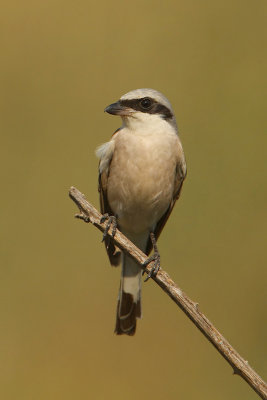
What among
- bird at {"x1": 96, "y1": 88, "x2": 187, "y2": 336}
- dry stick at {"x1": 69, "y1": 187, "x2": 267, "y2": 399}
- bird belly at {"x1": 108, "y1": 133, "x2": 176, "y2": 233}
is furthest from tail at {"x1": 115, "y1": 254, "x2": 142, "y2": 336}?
dry stick at {"x1": 69, "y1": 187, "x2": 267, "y2": 399}

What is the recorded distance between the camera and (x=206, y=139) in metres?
4.96

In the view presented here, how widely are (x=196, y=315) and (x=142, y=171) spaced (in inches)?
53.3

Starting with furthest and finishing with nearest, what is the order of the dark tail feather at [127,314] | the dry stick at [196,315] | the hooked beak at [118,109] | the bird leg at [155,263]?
the dark tail feather at [127,314], the hooked beak at [118,109], the bird leg at [155,263], the dry stick at [196,315]

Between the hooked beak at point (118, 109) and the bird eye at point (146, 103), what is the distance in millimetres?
89

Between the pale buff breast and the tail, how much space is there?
1.18 feet

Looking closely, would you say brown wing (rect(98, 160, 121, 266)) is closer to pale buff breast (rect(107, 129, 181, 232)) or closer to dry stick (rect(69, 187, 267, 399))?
pale buff breast (rect(107, 129, 181, 232))

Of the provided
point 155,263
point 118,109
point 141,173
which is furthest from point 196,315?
point 118,109

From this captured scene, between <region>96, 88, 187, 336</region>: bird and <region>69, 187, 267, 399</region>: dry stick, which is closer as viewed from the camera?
<region>69, 187, 267, 399</region>: dry stick

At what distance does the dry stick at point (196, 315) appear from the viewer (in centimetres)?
237

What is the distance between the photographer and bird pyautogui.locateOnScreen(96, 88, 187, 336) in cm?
376

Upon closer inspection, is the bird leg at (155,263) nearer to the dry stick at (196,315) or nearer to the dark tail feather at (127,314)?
the dry stick at (196,315)

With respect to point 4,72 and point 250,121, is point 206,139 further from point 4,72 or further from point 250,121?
point 4,72

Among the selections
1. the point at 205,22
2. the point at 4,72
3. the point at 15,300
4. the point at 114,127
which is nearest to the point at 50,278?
the point at 15,300

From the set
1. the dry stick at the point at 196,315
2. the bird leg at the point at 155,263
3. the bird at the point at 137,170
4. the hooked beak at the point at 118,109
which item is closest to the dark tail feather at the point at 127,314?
the bird at the point at 137,170
